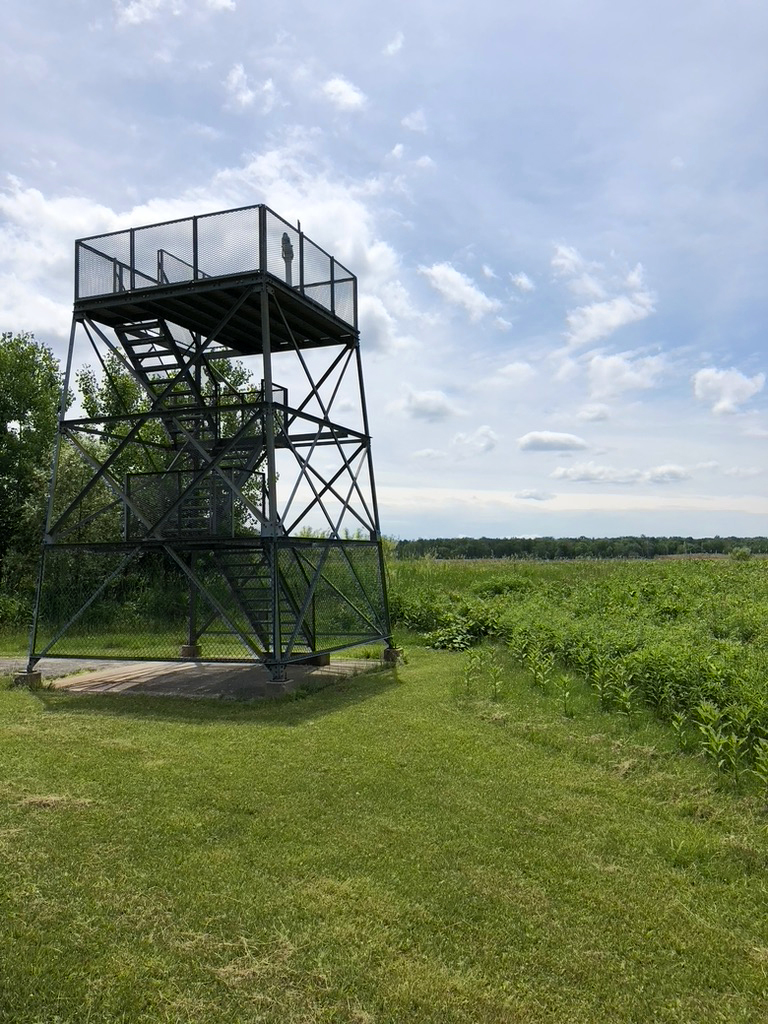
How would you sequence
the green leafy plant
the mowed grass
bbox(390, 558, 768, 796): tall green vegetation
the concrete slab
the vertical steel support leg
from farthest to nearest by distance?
the concrete slab, the vertical steel support leg, the green leafy plant, bbox(390, 558, 768, 796): tall green vegetation, the mowed grass

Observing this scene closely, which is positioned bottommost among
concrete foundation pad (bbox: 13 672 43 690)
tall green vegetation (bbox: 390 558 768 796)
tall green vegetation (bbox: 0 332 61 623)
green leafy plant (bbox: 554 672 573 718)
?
concrete foundation pad (bbox: 13 672 43 690)

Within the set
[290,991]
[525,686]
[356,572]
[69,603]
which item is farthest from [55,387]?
[290,991]

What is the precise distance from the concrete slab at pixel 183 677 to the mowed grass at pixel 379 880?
2940mm

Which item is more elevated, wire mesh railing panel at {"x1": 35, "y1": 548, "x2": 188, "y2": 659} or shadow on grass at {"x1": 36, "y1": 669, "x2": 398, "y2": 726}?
wire mesh railing panel at {"x1": 35, "y1": 548, "x2": 188, "y2": 659}

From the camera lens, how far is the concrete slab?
11.6 metres

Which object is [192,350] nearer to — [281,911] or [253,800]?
[253,800]

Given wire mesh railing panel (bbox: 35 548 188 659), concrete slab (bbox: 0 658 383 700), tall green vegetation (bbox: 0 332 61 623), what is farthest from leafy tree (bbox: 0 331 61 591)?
concrete slab (bbox: 0 658 383 700)

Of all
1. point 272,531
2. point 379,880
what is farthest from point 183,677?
point 379,880

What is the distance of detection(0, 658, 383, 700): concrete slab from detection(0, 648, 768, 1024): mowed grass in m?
2.94

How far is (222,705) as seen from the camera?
10633 mm

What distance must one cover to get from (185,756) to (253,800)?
1.64 meters

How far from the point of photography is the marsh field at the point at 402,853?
3.83 meters

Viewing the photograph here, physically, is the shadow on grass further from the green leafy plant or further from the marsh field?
the green leafy plant

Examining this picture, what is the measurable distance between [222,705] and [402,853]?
5.73m
